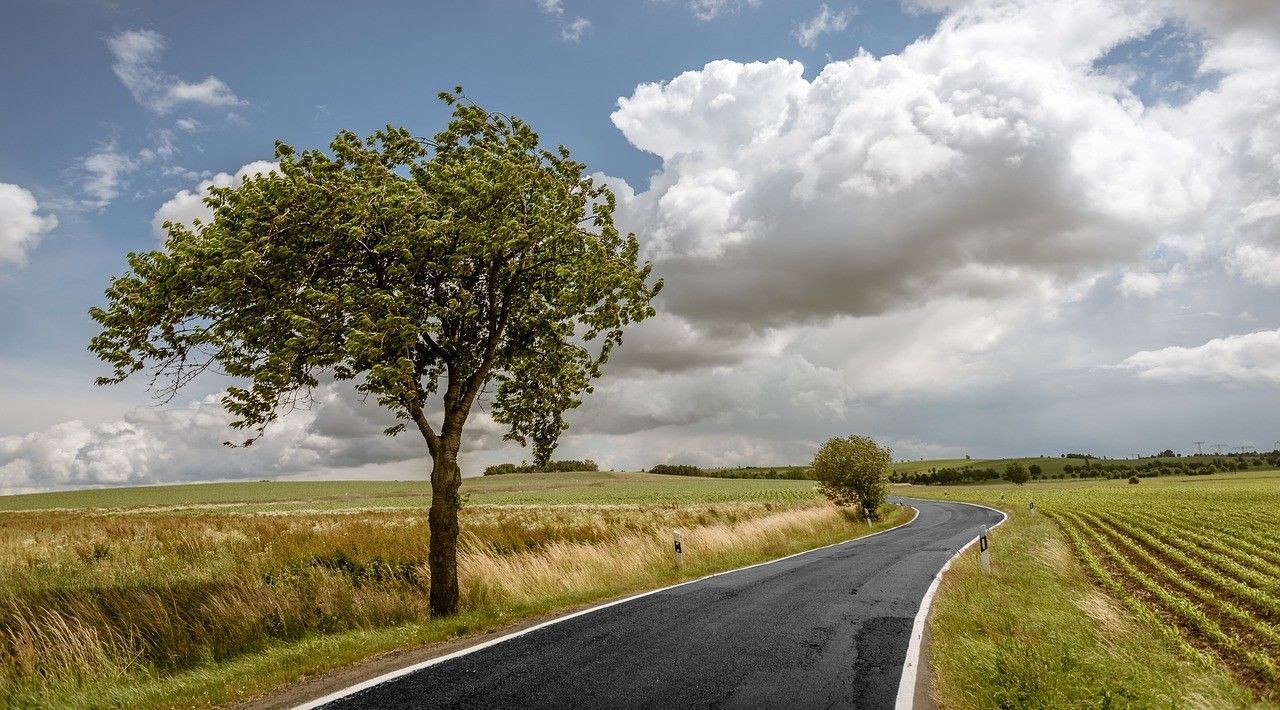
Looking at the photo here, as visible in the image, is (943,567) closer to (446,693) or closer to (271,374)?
(446,693)

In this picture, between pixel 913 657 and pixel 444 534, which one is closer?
pixel 913 657

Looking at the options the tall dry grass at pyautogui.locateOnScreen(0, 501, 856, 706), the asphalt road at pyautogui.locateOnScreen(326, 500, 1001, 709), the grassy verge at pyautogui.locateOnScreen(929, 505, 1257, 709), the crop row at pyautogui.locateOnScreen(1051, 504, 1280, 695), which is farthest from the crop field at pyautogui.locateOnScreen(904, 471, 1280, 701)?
the tall dry grass at pyautogui.locateOnScreen(0, 501, 856, 706)

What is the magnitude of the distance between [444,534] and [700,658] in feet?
18.1

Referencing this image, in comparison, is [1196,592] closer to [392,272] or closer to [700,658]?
[700,658]

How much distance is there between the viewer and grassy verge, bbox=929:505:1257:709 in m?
6.65

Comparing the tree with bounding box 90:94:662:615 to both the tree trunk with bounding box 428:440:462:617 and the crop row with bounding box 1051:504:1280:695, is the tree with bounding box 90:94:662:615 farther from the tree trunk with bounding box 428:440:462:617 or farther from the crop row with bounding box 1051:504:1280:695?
the crop row with bounding box 1051:504:1280:695

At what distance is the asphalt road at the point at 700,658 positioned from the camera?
21.4 ft

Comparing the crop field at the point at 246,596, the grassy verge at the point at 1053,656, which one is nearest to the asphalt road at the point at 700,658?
the grassy verge at the point at 1053,656

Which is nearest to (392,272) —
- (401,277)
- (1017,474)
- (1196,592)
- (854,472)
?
(401,277)

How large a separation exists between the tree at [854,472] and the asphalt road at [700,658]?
26497 millimetres

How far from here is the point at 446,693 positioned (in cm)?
653

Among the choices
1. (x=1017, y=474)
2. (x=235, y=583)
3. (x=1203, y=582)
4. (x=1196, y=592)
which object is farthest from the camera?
(x=1017, y=474)

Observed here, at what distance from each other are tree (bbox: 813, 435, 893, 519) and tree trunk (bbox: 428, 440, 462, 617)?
1240 inches

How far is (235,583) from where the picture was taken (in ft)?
38.6
